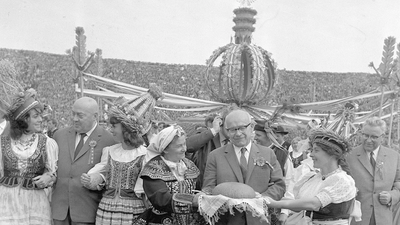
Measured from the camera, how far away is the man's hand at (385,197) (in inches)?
230

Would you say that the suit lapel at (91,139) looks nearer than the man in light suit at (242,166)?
No

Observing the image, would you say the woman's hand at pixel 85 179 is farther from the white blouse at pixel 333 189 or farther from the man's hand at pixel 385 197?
the man's hand at pixel 385 197

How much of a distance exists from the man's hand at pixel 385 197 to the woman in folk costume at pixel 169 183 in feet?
6.83

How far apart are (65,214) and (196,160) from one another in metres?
1.37

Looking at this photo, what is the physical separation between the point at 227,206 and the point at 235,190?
5.4 inches

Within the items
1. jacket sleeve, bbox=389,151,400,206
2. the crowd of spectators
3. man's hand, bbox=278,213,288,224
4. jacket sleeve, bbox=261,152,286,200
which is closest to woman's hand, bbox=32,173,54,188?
jacket sleeve, bbox=261,152,286,200

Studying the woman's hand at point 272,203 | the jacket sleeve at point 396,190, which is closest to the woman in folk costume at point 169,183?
the woman's hand at point 272,203

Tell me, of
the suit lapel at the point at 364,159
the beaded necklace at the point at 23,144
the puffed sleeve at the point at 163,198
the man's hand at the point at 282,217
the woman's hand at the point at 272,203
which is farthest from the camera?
the suit lapel at the point at 364,159

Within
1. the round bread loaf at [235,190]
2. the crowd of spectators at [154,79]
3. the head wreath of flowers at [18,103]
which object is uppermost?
the crowd of spectators at [154,79]

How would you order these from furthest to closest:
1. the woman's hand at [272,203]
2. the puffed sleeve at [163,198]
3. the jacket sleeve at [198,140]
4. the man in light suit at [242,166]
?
the jacket sleeve at [198,140]
the man in light suit at [242,166]
the puffed sleeve at [163,198]
the woman's hand at [272,203]

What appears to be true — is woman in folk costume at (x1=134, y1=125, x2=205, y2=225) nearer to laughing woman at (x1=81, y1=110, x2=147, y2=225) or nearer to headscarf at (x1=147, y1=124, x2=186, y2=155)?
headscarf at (x1=147, y1=124, x2=186, y2=155)

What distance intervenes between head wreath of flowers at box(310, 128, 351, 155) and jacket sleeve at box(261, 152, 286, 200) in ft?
1.53

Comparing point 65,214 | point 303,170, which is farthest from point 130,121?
point 303,170

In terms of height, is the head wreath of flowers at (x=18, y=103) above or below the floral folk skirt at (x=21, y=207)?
above
